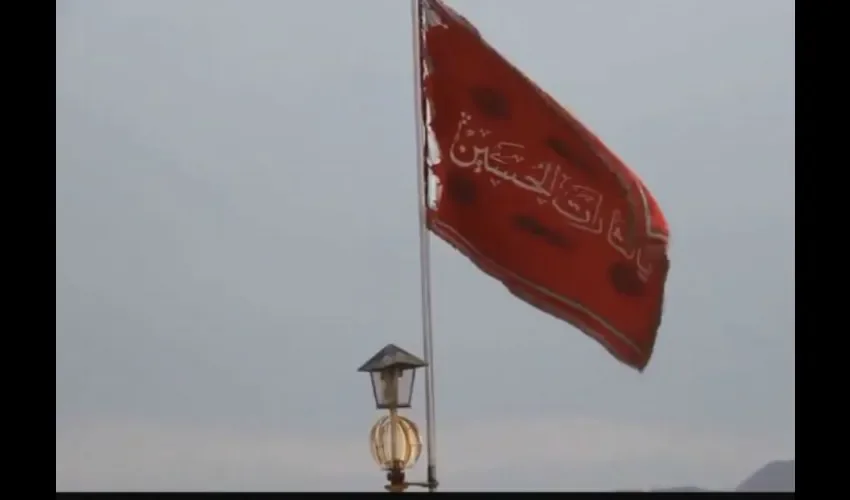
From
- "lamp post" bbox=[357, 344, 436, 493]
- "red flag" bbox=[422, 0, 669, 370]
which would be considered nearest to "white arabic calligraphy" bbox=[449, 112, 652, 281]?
"red flag" bbox=[422, 0, 669, 370]

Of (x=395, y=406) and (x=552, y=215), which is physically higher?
(x=552, y=215)

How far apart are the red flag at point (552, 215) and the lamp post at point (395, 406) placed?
2.51 feet

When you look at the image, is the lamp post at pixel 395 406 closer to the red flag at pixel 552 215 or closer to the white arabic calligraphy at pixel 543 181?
the red flag at pixel 552 215

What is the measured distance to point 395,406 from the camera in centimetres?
719

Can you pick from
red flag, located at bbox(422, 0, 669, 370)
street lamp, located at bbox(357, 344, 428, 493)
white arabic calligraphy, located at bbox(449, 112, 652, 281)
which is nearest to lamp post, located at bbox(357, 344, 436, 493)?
street lamp, located at bbox(357, 344, 428, 493)

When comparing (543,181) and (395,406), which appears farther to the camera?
(543,181)

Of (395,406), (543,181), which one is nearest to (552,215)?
(543,181)

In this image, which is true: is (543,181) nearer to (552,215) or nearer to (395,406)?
(552,215)

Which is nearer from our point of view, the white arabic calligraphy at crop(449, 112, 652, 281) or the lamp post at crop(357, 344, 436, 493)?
the lamp post at crop(357, 344, 436, 493)

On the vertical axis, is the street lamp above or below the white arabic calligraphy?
below

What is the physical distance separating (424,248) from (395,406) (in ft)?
2.62

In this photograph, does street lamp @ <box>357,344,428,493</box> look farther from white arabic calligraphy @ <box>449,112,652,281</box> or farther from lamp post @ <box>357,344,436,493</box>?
white arabic calligraphy @ <box>449,112,652,281</box>

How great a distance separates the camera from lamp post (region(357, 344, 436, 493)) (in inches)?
282
